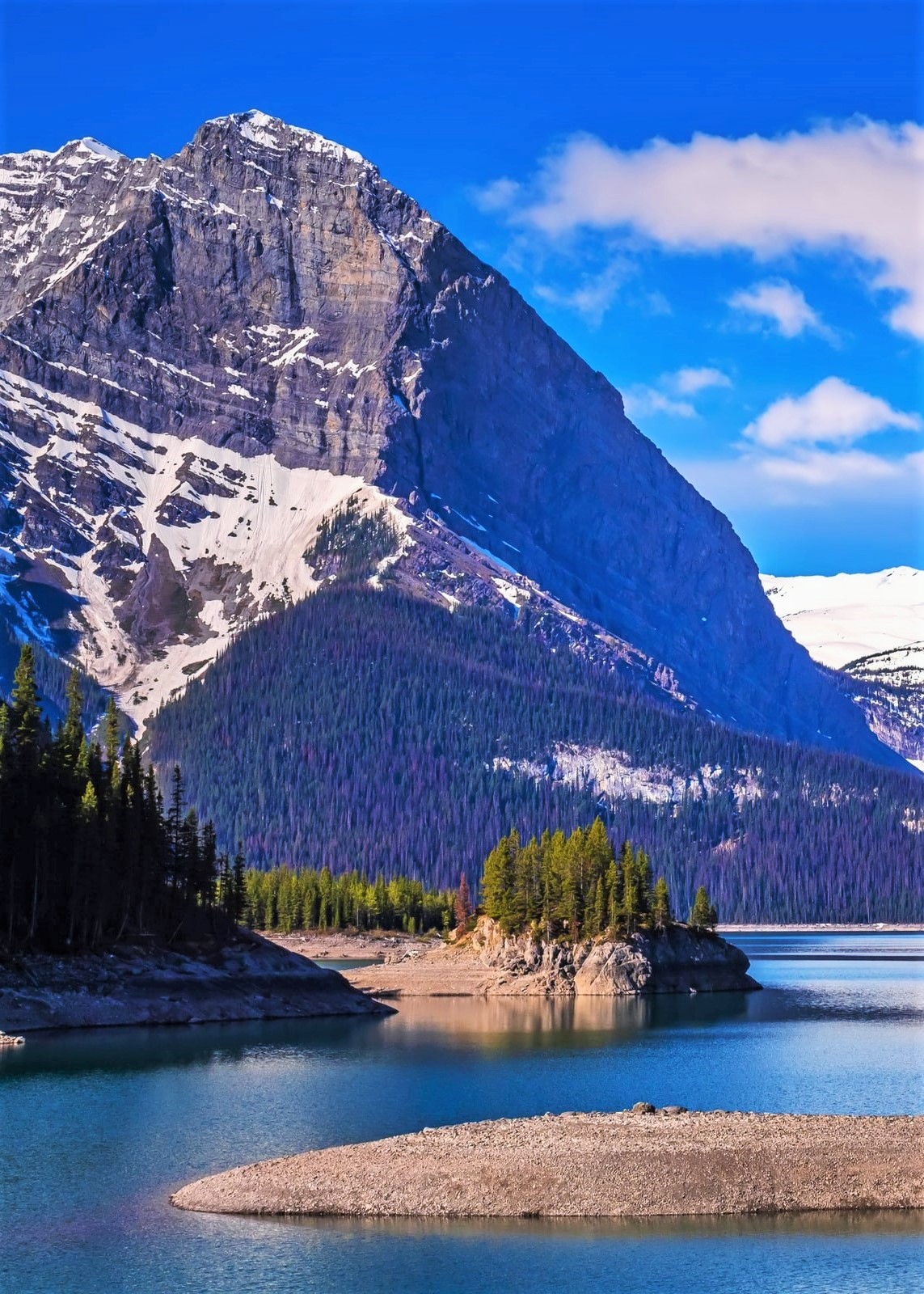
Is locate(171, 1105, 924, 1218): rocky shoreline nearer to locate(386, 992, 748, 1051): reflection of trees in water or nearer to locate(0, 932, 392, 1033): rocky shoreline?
locate(386, 992, 748, 1051): reflection of trees in water

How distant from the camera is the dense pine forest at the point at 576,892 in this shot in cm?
17362

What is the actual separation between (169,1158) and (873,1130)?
96.9ft

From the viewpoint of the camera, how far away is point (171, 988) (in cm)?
13100

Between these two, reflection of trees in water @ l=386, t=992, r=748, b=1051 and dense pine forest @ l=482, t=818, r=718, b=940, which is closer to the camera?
reflection of trees in water @ l=386, t=992, r=748, b=1051

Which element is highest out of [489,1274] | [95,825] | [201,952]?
[95,825]

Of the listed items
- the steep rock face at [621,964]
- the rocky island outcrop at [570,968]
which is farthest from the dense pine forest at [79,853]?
the steep rock face at [621,964]

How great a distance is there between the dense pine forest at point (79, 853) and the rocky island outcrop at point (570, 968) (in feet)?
100

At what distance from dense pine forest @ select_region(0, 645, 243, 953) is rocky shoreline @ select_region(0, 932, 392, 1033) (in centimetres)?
250

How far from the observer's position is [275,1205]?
6538 cm

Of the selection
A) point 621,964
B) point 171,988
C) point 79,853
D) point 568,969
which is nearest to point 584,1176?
point 171,988

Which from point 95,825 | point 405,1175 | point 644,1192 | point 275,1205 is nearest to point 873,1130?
point 644,1192

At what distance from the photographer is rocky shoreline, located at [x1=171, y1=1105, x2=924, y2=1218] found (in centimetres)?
6512

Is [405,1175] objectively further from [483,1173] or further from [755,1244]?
[755,1244]

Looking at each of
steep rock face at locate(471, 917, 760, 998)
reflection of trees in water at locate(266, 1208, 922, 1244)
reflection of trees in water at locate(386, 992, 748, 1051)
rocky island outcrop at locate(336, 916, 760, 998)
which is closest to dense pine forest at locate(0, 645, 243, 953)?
reflection of trees in water at locate(386, 992, 748, 1051)
